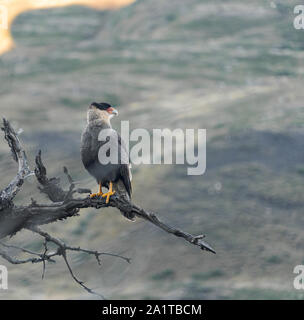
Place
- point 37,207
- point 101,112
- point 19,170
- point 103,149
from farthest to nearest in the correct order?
point 101,112 < point 103,149 < point 19,170 < point 37,207

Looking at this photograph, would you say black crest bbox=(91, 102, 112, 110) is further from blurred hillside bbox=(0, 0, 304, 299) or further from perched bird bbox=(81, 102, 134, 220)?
blurred hillside bbox=(0, 0, 304, 299)

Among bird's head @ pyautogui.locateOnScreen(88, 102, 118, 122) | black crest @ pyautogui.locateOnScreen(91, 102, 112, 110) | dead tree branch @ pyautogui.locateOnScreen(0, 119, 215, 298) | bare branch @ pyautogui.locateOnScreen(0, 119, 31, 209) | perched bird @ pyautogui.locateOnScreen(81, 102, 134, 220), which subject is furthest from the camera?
black crest @ pyautogui.locateOnScreen(91, 102, 112, 110)

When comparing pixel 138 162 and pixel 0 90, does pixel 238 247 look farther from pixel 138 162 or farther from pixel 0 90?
pixel 0 90

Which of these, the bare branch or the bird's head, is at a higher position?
the bird's head

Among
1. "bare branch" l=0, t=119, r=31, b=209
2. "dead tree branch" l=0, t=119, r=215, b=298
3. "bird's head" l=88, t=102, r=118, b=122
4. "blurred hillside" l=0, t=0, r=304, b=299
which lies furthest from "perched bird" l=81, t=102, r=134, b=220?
"blurred hillside" l=0, t=0, r=304, b=299

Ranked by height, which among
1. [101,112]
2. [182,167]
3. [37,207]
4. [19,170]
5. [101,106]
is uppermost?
[182,167]

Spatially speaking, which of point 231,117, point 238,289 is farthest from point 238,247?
point 231,117

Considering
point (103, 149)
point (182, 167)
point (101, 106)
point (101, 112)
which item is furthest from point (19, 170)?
point (182, 167)

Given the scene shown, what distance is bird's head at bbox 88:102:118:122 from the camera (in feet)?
38.7

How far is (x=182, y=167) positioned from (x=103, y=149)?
92029mm

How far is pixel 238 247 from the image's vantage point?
2896 inches

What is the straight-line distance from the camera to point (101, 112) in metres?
11.8

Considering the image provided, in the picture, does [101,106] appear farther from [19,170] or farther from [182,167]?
[182,167]

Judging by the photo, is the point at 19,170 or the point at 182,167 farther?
the point at 182,167
